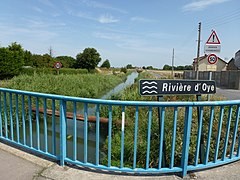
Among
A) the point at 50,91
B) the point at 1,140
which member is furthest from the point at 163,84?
the point at 50,91

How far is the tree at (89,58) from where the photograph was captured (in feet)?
168

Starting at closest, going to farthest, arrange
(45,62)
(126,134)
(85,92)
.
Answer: (126,134) < (85,92) < (45,62)

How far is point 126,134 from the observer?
4566 mm

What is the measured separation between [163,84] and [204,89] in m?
0.68

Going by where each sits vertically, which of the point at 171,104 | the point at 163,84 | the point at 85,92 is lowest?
the point at 85,92

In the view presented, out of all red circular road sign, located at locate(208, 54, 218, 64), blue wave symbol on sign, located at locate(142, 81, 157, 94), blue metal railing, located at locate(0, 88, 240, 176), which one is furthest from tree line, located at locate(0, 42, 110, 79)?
blue wave symbol on sign, located at locate(142, 81, 157, 94)

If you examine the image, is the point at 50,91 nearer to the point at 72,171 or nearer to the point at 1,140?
the point at 1,140

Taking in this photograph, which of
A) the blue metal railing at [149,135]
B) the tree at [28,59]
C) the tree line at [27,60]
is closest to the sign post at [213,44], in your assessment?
the blue metal railing at [149,135]

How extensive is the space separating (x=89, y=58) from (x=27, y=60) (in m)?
16.9

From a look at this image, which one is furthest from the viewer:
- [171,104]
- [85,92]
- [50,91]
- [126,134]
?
[85,92]

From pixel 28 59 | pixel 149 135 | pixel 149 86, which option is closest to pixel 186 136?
pixel 149 135

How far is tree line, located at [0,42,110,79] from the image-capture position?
22.3 m

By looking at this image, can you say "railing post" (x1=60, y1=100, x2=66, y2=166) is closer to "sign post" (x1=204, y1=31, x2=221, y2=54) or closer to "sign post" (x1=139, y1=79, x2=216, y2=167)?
"sign post" (x1=139, y1=79, x2=216, y2=167)

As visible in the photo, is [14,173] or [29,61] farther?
[29,61]
